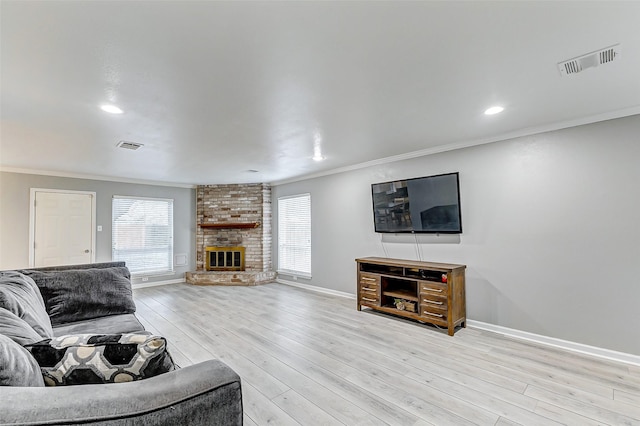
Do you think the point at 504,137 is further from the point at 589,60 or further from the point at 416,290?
the point at 416,290

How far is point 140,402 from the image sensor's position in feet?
2.76

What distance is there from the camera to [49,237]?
18.0ft

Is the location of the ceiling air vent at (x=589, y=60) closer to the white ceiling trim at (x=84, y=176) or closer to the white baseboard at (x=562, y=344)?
the white baseboard at (x=562, y=344)

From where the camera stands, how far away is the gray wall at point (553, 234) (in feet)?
9.43

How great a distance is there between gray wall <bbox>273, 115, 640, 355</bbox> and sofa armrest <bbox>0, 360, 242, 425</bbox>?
11.8ft

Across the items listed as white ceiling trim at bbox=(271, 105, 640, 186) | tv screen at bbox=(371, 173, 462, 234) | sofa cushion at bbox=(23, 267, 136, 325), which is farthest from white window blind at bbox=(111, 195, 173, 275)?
tv screen at bbox=(371, 173, 462, 234)

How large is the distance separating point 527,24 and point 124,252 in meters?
7.42

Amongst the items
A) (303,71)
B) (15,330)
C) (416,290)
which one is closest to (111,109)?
(303,71)

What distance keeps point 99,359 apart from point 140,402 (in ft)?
1.20

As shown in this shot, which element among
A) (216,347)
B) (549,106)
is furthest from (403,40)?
(216,347)

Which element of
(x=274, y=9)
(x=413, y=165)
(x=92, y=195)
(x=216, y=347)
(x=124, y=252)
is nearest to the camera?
(x=274, y=9)

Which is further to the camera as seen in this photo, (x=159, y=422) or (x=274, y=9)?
(x=274, y=9)

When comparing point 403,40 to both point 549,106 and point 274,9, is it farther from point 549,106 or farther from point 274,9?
point 549,106

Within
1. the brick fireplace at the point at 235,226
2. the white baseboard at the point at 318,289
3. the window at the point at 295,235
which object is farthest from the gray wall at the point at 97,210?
the white baseboard at the point at 318,289
